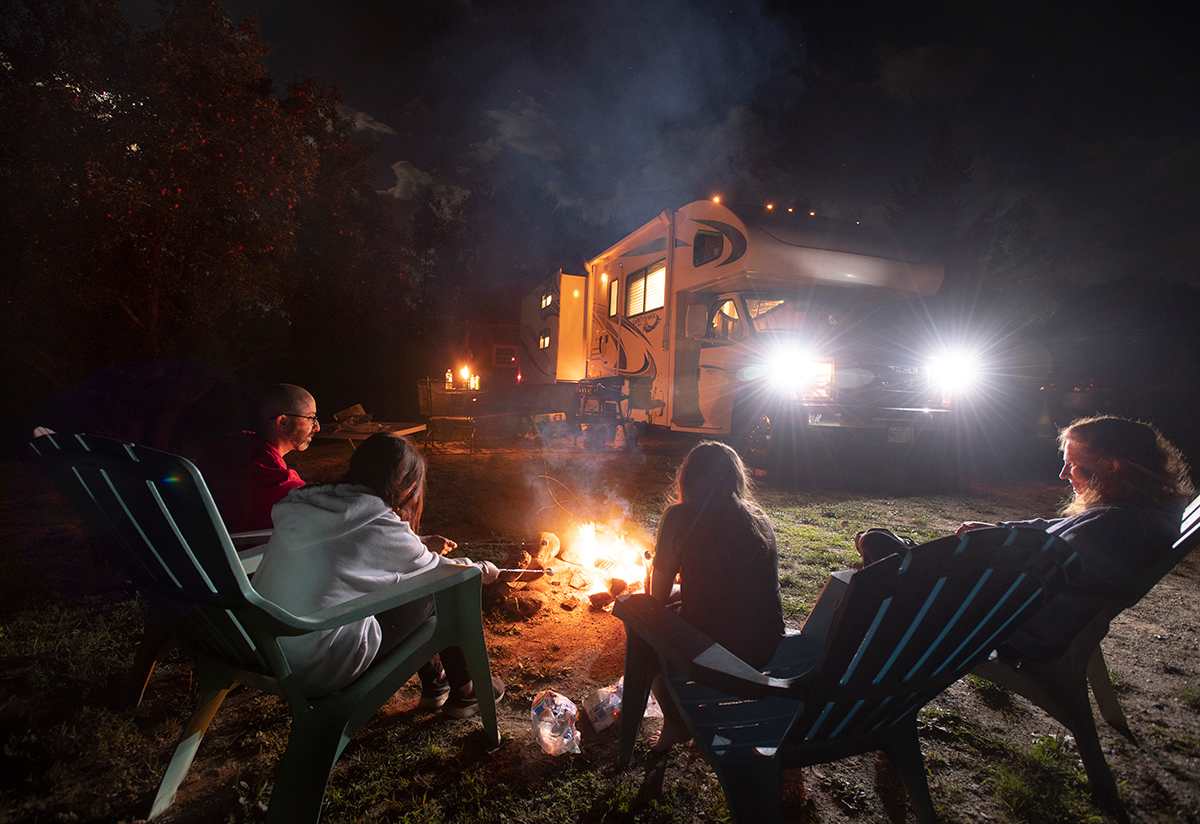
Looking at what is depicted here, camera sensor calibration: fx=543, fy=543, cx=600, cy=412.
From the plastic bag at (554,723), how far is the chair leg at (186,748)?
1.33 metres

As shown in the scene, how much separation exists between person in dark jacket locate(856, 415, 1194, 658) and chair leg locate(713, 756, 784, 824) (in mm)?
949

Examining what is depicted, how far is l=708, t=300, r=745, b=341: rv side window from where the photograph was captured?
8.05m

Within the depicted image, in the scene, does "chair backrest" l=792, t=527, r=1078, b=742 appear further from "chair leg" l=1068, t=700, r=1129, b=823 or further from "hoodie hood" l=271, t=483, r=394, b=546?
"hoodie hood" l=271, t=483, r=394, b=546

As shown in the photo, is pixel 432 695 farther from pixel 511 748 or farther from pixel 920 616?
→ pixel 920 616

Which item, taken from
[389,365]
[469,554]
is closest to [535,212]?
[389,365]

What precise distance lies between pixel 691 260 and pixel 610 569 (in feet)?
17.7

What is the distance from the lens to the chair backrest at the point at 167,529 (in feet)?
5.48

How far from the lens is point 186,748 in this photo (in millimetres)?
2170

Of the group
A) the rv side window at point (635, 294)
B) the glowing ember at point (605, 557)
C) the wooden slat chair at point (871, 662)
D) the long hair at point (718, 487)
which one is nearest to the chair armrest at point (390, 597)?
the wooden slat chair at point (871, 662)

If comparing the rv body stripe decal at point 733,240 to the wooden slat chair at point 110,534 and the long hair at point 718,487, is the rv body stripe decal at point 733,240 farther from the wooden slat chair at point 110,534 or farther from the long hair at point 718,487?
the wooden slat chair at point 110,534

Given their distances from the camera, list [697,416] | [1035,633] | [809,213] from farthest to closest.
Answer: [697,416]
[809,213]
[1035,633]

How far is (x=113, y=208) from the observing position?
7352mm

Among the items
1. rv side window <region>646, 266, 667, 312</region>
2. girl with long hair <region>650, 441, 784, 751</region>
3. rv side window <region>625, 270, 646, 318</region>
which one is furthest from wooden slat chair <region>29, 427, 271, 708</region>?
rv side window <region>625, 270, 646, 318</region>

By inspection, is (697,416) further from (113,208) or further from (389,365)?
(389,365)
